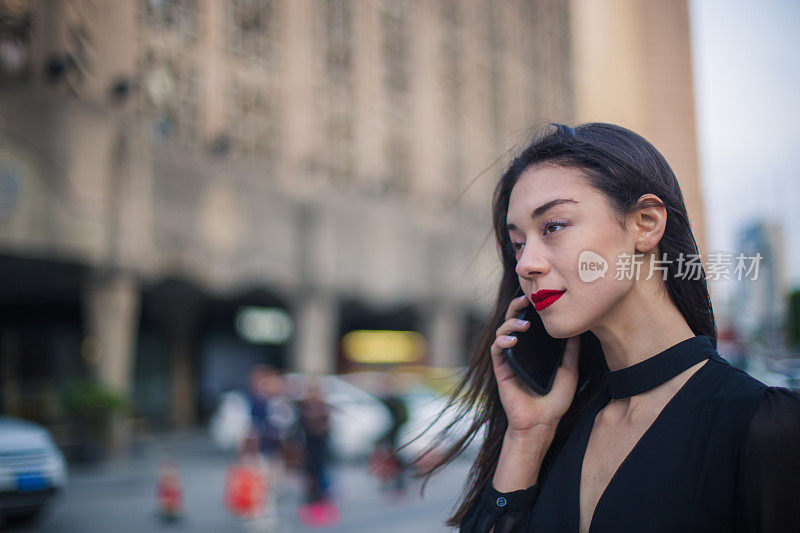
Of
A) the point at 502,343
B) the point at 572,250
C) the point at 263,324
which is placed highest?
the point at 572,250

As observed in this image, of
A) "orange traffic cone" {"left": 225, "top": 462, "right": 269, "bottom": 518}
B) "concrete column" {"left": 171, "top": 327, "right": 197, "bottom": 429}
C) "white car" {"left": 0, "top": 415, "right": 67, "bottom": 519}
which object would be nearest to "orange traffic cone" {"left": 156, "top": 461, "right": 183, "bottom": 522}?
"orange traffic cone" {"left": 225, "top": 462, "right": 269, "bottom": 518}

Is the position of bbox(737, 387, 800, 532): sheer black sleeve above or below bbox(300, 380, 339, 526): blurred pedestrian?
above

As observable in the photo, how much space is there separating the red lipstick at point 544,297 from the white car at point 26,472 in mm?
9030

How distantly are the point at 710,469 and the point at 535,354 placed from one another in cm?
58

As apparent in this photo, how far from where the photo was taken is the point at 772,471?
1.14 meters

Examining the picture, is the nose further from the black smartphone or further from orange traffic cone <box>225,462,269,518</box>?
orange traffic cone <box>225,462,269,518</box>

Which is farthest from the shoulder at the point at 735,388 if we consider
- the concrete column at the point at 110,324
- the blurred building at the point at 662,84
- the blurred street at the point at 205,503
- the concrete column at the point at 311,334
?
the concrete column at the point at 311,334

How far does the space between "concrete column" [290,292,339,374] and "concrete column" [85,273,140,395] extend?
22.8 ft

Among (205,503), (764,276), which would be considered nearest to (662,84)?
(764,276)

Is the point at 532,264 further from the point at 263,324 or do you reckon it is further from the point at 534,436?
the point at 263,324

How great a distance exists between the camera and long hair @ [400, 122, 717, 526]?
1533mm

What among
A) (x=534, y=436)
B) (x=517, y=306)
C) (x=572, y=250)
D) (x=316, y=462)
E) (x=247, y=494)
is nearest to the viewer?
(x=572, y=250)

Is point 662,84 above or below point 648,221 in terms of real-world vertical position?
above

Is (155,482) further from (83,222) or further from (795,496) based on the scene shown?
(795,496)
